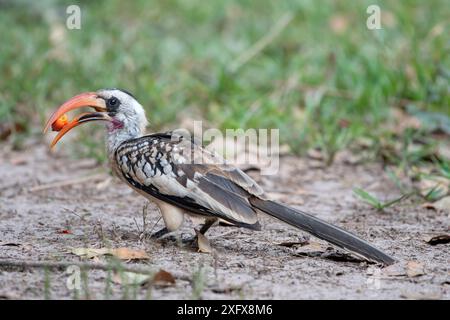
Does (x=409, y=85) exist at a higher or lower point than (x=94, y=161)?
higher

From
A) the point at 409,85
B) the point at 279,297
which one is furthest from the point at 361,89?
the point at 279,297

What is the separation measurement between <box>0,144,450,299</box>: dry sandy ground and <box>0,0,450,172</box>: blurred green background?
1.21ft

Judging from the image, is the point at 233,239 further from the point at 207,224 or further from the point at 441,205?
the point at 441,205

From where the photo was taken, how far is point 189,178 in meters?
4.21

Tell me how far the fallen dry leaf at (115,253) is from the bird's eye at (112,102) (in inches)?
39.4

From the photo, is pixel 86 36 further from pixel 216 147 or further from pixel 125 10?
pixel 216 147

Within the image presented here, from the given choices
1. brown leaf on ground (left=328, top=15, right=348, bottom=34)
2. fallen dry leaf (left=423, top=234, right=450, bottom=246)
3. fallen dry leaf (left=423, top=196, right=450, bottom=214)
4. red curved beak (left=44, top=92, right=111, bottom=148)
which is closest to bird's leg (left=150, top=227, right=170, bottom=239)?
red curved beak (left=44, top=92, right=111, bottom=148)

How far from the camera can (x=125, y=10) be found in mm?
9680

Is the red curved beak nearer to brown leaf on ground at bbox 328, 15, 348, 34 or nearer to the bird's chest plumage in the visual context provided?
the bird's chest plumage

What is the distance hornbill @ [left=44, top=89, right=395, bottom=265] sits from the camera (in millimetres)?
4059

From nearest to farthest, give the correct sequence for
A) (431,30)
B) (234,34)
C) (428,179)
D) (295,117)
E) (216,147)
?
(428,179)
(216,147)
(295,117)
(431,30)
(234,34)

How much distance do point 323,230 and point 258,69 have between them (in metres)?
4.26

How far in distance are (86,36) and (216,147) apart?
9.55 feet

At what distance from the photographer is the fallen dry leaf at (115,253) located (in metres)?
3.91
